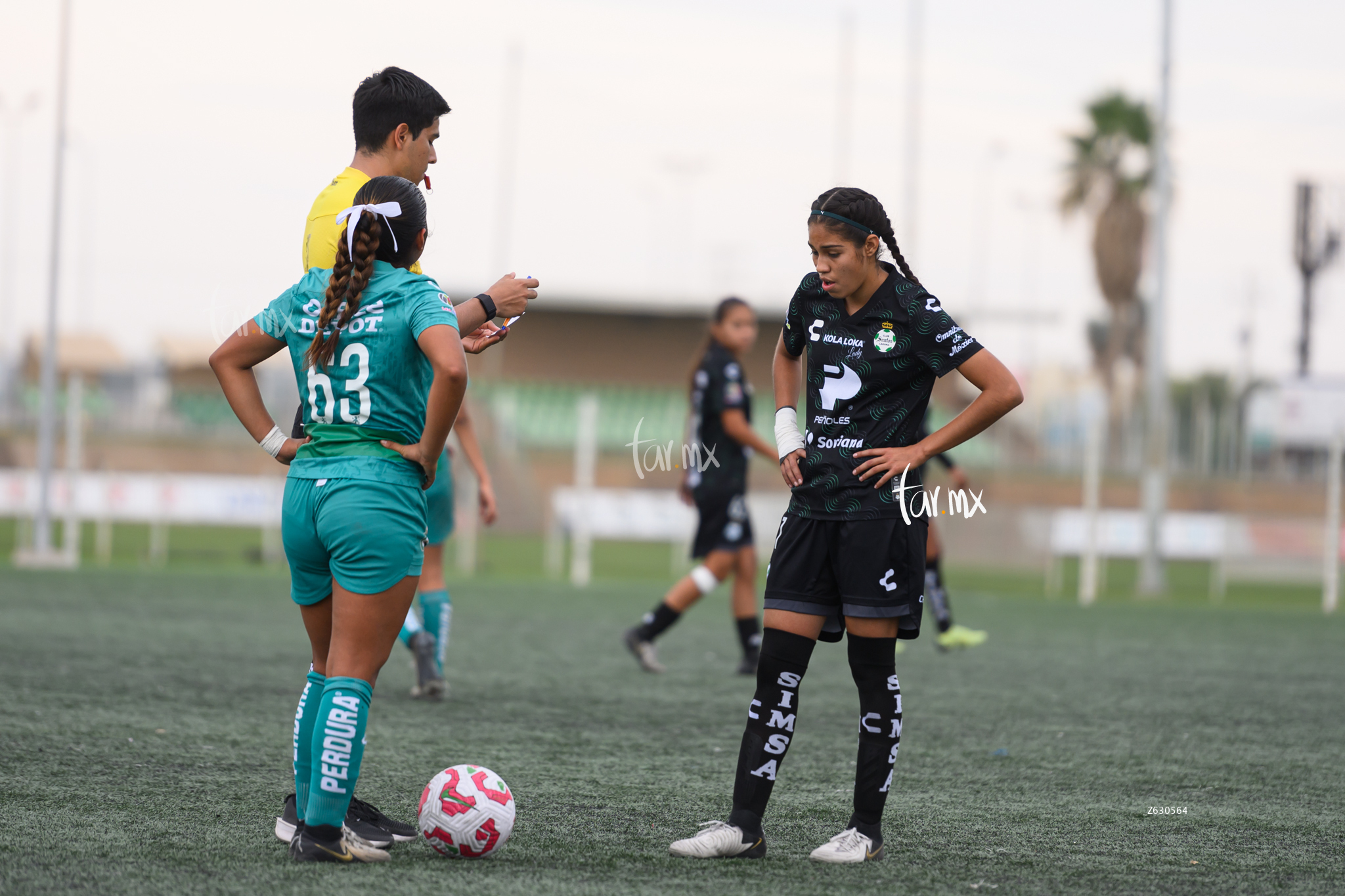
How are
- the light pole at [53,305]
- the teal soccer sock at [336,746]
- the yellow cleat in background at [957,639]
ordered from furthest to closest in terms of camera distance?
the light pole at [53,305]
the yellow cleat in background at [957,639]
the teal soccer sock at [336,746]

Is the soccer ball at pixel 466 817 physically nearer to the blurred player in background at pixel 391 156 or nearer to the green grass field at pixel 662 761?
the green grass field at pixel 662 761

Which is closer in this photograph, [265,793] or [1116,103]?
[265,793]

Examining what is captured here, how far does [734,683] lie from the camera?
26.7ft

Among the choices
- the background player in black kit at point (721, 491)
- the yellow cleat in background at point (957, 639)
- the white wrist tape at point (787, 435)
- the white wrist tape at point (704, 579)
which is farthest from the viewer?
the yellow cleat in background at point (957, 639)

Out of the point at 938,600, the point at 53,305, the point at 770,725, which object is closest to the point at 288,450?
the point at 770,725

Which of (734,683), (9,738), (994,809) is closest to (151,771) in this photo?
(9,738)

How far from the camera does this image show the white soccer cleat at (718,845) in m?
4.00

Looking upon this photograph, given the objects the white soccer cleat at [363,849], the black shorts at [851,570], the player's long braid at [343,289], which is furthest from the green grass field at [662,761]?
the player's long braid at [343,289]

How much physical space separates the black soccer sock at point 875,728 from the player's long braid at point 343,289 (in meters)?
1.69

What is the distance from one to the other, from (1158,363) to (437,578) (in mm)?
14715

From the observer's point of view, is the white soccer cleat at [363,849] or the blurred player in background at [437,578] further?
the blurred player in background at [437,578]

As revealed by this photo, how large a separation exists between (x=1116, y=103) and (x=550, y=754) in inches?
1361

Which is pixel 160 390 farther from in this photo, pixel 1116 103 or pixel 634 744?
pixel 634 744

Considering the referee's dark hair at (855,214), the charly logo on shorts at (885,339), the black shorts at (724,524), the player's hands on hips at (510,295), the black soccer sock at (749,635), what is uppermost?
the referee's dark hair at (855,214)
